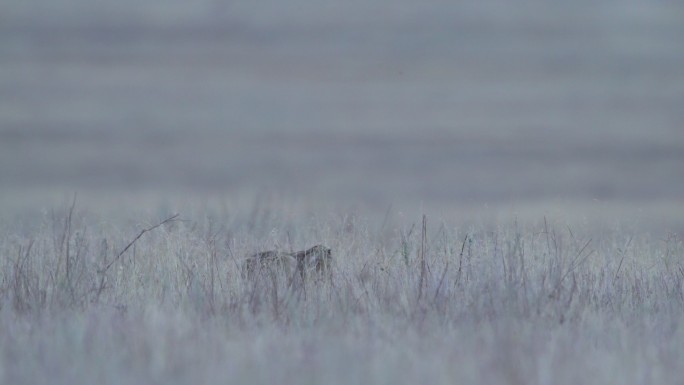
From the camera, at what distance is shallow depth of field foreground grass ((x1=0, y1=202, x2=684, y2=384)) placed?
150 inches

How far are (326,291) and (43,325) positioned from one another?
5.70ft

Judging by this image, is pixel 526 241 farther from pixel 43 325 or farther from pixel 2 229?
pixel 2 229

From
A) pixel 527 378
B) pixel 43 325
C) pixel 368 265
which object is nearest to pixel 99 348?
pixel 43 325

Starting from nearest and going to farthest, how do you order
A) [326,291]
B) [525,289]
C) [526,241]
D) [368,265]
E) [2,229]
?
[525,289]
[326,291]
[368,265]
[526,241]
[2,229]

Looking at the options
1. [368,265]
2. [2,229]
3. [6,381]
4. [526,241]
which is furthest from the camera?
[2,229]

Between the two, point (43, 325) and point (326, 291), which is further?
point (326, 291)

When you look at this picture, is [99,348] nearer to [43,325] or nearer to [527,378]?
[43,325]

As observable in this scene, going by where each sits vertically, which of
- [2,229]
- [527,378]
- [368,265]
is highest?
[2,229]

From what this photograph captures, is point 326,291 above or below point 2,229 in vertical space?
below

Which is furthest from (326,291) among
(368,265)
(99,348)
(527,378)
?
(527,378)

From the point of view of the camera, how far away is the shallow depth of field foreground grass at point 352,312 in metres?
3.82

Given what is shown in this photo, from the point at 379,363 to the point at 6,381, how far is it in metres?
1.39

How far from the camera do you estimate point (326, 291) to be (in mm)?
5879

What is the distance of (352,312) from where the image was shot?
5.21 m
